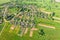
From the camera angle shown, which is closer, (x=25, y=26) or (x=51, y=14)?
(x=25, y=26)

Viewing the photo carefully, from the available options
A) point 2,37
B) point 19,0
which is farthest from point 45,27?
point 19,0

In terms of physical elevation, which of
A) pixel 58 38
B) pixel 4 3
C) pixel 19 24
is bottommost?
pixel 58 38

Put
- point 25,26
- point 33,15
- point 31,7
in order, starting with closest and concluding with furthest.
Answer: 1. point 25,26
2. point 33,15
3. point 31,7

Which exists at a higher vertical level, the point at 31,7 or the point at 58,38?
the point at 31,7

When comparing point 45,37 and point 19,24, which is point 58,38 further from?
point 19,24

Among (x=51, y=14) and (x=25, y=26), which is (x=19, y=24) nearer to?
(x=25, y=26)

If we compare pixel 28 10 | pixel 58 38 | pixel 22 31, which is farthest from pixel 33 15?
pixel 58 38

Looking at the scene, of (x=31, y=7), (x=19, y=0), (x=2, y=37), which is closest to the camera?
(x=2, y=37)
